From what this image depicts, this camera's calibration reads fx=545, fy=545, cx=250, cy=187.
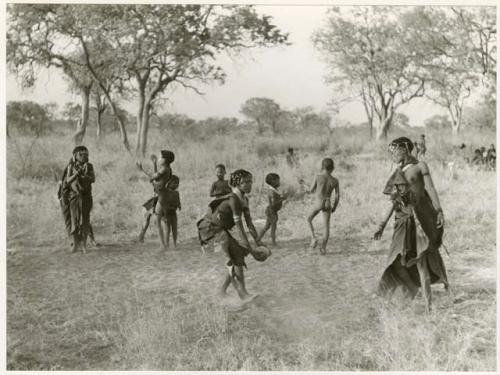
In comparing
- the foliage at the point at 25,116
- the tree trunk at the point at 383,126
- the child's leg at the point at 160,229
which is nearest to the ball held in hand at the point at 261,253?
the child's leg at the point at 160,229

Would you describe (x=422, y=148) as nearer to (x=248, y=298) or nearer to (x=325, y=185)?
(x=325, y=185)

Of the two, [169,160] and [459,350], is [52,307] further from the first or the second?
[459,350]

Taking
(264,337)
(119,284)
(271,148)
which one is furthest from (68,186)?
(271,148)

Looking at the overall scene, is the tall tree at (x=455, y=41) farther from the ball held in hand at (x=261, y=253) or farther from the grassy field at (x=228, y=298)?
the ball held in hand at (x=261, y=253)

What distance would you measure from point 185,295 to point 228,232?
860 mm

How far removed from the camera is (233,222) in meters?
4.63

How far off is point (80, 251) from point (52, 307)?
1.74 m

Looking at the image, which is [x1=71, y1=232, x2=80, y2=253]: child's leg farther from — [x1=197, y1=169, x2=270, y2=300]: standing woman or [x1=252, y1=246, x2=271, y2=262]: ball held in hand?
[x1=252, y1=246, x2=271, y2=262]: ball held in hand

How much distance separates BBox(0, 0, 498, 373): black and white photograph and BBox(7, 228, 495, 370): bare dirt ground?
2 centimetres

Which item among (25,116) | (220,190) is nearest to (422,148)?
(220,190)

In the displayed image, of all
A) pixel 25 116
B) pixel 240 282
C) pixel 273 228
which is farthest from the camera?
pixel 25 116

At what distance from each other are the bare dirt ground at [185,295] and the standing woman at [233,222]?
0.48 metres

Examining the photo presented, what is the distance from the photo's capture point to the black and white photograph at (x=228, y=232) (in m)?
4.05

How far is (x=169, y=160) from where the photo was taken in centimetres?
646
